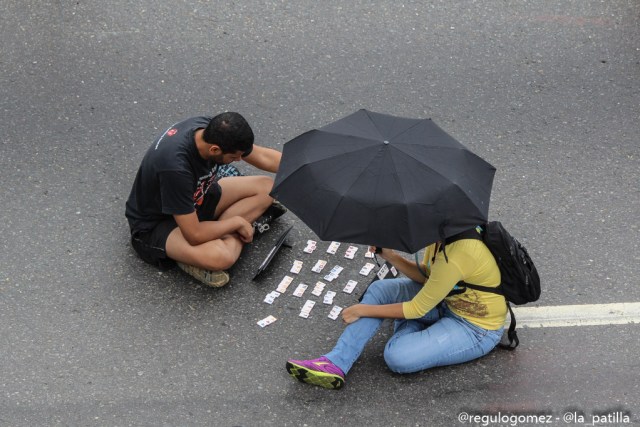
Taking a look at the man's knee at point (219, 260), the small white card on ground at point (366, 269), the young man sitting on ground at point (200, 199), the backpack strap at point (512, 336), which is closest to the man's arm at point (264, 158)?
the young man sitting on ground at point (200, 199)

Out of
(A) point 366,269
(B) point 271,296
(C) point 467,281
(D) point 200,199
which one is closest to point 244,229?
(D) point 200,199

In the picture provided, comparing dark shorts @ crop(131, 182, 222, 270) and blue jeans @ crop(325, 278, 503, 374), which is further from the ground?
dark shorts @ crop(131, 182, 222, 270)

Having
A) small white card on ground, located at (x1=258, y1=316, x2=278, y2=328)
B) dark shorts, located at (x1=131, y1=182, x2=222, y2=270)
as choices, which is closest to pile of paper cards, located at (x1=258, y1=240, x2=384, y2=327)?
small white card on ground, located at (x1=258, y1=316, x2=278, y2=328)

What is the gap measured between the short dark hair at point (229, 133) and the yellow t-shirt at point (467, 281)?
1.25 m

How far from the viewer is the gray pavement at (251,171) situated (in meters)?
4.85

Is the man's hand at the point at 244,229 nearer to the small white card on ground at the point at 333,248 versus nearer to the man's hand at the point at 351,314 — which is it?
the small white card on ground at the point at 333,248

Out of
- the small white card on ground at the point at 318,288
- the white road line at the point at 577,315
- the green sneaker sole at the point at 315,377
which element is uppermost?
the small white card on ground at the point at 318,288

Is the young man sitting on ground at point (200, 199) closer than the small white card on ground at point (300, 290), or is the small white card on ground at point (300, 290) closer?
the young man sitting on ground at point (200, 199)

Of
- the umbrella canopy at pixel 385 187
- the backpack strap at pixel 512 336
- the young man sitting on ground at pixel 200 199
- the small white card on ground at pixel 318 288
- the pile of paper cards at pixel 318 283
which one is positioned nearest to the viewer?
the umbrella canopy at pixel 385 187

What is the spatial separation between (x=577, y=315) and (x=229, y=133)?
241 cm

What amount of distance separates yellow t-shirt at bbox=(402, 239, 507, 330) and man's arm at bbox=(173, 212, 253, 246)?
124 cm

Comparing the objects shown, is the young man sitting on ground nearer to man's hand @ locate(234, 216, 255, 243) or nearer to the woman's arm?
man's hand @ locate(234, 216, 255, 243)

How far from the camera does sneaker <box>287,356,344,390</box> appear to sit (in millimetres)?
4789

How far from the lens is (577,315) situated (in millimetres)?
5320
